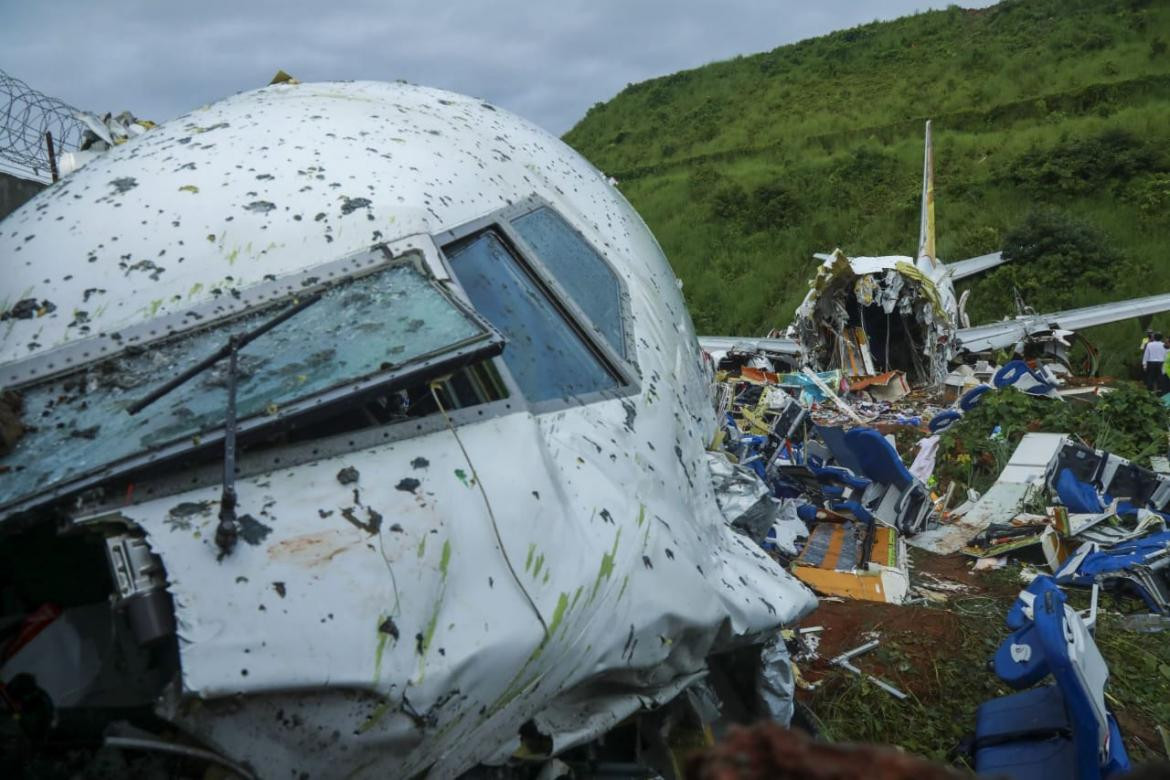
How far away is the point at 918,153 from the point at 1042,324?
13950mm

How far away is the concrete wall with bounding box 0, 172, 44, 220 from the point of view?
13.1 ft

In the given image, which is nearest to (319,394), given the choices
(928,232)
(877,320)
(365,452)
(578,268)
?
(365,452)

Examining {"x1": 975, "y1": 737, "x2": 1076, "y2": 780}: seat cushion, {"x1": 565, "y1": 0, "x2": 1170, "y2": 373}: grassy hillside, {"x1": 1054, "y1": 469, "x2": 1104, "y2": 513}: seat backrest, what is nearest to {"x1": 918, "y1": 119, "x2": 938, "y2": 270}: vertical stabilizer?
{"x1": 565, "y1": 0, "x2": 1170, "y2": 373}: grassy hillside

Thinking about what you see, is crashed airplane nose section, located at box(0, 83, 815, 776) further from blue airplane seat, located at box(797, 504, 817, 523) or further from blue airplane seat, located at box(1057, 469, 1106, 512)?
blue airplane seat, located at box(1057, 469, 1106, 512)

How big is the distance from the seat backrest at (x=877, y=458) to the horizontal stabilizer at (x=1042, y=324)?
9.76 meters

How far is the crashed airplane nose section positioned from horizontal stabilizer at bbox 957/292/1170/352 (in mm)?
15130

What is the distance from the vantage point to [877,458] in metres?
7.16

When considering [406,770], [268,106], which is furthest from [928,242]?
[406,770]

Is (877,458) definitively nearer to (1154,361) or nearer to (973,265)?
(1154,361)

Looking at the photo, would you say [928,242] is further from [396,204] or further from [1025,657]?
[396,204]

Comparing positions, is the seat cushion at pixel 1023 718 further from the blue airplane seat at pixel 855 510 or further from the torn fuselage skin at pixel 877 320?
the torn fuselage skin at pixel 877 320

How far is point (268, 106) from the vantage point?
2979 mm

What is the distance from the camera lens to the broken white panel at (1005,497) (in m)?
7.37

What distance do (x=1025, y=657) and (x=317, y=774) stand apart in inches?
112
